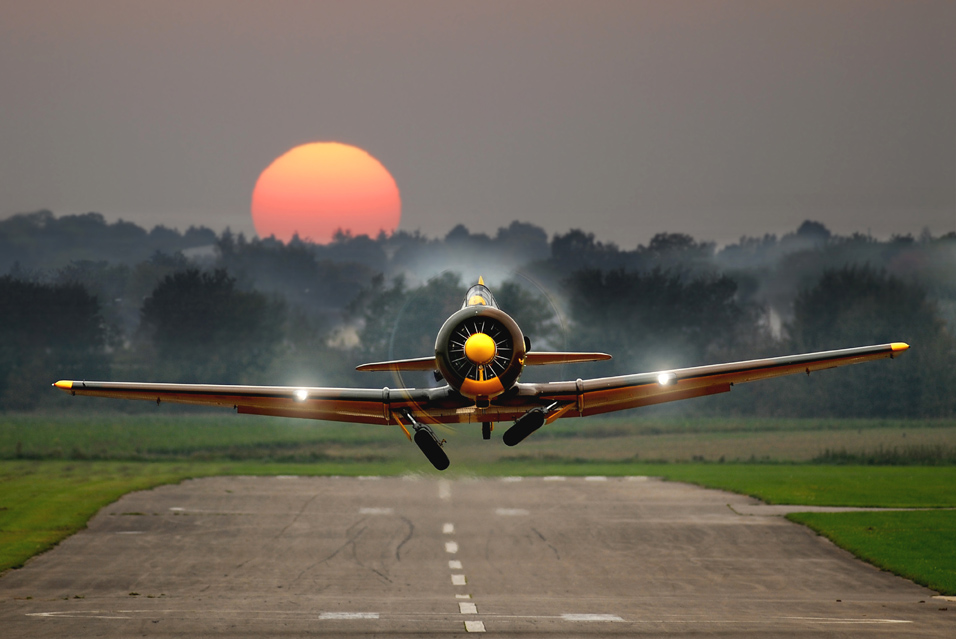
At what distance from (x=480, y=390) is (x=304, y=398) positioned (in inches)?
156

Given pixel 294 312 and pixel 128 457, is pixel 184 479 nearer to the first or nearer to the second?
pixel 128 457

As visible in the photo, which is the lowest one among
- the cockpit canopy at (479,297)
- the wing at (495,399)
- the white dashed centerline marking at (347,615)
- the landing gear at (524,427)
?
the white dashed centerline marking at (347,615)

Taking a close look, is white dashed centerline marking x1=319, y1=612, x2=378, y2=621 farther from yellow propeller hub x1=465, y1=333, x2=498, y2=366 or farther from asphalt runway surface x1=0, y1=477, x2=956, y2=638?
yellow propeller hub x1=465, y1=333, x2=498, y2=366

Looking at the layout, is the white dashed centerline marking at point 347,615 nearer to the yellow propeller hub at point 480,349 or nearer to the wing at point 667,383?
the wing at point 667,383

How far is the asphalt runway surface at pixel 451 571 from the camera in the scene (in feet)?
152

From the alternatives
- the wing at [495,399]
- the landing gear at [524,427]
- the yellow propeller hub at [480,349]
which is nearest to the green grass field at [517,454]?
the wing at [495,399]

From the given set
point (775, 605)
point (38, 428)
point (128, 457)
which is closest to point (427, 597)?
point (775, 605)

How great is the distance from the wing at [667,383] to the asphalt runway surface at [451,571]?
26626mm

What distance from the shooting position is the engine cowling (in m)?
17.2

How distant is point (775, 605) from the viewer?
169ft

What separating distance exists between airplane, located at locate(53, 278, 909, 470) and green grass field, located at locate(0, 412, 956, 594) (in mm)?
57081

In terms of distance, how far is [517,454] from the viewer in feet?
318

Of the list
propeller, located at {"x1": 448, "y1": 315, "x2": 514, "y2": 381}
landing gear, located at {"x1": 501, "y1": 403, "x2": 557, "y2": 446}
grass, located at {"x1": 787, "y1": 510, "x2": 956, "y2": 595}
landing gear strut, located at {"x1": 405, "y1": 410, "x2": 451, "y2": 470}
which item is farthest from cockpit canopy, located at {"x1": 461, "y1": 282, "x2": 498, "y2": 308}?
grass, located at {"x1": 787, "y1": 510, "x2": 956, "y2": 595}

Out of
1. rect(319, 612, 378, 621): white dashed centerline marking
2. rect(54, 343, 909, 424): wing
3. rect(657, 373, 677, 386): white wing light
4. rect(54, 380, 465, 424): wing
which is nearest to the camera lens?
rect(54, 343, 909, 424): wing
